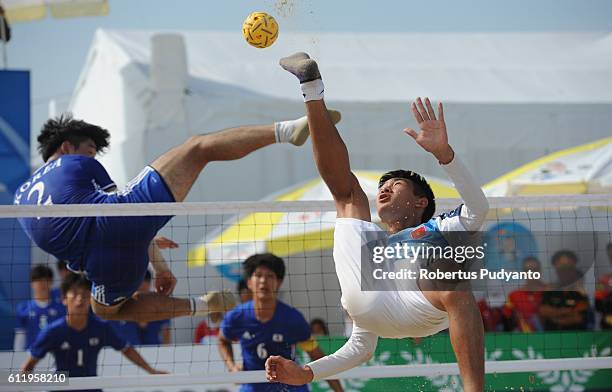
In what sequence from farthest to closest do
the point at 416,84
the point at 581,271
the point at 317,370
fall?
the point at 416,84 < the point at 581,271 < the point at 317,370

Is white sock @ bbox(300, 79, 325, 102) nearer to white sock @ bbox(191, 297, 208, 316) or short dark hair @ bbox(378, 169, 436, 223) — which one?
short dark hair @ bbox(378, 169, 436, 223)

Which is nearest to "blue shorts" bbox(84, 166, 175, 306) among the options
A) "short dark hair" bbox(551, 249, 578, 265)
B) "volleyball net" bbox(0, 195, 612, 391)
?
"volleyball net" bbox(0, 195, 612, 391)

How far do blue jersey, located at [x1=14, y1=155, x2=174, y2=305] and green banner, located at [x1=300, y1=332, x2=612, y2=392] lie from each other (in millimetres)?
1975

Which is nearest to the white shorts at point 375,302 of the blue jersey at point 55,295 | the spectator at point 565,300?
the spectator at point 565,300

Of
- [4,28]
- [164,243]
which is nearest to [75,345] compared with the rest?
[164,243]

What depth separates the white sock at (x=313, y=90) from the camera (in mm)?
5195

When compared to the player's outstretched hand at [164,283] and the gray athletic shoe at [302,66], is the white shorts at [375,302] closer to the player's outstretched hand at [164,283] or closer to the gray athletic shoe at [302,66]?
the gray athletic shoe at [302,66]

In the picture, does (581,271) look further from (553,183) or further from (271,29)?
(271,29)

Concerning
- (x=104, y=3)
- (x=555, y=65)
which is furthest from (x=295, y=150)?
(x=555, y=65)

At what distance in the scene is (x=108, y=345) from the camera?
25.5ft

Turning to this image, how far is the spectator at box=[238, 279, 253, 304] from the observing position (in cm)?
770

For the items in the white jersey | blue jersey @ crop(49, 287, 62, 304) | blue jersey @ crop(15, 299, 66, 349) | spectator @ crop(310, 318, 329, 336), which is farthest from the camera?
blue jersey @ crop(49, 287, 62, 304)

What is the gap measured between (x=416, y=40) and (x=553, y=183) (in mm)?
8240

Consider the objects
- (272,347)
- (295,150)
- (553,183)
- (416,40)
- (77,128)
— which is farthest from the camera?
(416,40)
